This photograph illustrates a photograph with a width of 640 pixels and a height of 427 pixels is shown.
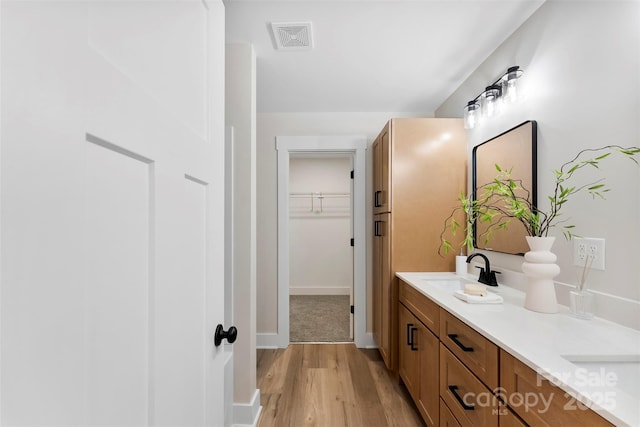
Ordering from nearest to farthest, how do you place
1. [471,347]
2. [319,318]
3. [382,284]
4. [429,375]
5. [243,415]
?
[471,347]
[429,375]
[243,415]
[382,284]
[319,318]

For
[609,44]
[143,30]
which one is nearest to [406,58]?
[609,44]

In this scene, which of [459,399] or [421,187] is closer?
[459,399]

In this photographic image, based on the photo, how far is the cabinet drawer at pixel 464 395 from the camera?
1.13 metres

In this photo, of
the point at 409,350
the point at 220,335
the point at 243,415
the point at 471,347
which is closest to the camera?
the point at 220,335

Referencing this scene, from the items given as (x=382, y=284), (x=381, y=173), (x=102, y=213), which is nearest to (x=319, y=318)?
(x=382, y=284)

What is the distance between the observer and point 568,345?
102cm

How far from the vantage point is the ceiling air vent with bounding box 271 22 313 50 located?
5.85ft

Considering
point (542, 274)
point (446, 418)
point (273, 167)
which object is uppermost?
point (273, 167)

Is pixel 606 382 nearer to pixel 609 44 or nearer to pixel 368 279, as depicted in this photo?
pixel 609 44

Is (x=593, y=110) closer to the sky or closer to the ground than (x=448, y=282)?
closer to the sky

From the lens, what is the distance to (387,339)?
8.30 feet

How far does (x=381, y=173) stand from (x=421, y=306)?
4.25 feet

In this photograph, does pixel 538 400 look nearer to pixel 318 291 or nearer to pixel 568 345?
pixel 568 345

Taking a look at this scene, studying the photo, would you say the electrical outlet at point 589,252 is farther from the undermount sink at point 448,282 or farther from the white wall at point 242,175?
the white wall at point 242,175
